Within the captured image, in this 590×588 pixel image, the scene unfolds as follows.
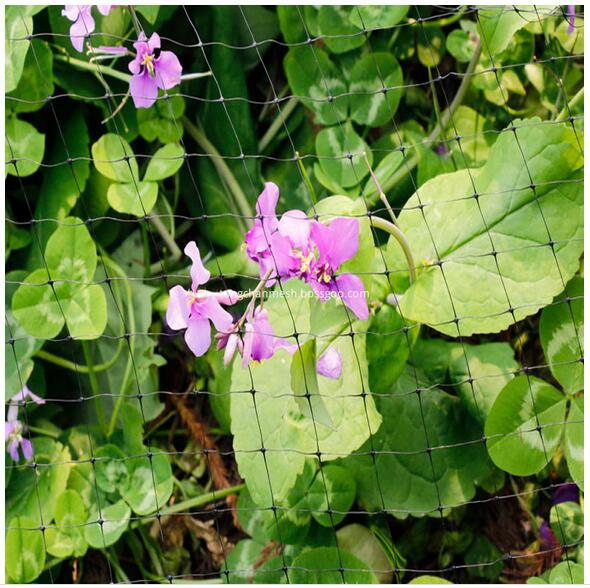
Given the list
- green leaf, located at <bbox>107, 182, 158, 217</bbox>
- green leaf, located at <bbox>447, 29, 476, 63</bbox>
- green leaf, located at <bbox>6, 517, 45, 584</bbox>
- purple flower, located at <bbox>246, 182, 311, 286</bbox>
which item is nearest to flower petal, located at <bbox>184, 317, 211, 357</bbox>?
purple flower, located at <bbox>246, 182, 311, 286</bbox>

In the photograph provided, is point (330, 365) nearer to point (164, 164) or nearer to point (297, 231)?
point (297, 231)

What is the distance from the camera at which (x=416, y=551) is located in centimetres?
131

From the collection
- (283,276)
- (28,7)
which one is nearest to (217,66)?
(28,7)

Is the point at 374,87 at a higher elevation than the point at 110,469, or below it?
higher

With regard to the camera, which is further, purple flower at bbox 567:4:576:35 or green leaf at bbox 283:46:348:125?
green leaf at bbox 283:46:348:125

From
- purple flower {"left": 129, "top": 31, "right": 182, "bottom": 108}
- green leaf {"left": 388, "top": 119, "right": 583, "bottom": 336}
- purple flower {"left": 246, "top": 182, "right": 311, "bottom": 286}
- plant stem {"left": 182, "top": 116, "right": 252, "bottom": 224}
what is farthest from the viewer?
plant stem {"left": 182, "top": 116, "right": 252, "bottom": 224}

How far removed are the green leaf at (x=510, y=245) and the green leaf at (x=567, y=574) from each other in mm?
386

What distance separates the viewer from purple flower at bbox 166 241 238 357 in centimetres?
98

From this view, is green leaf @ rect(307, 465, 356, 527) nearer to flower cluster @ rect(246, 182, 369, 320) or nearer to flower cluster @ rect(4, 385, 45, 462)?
flower cluster @ rect(246, 182, 369, 320)

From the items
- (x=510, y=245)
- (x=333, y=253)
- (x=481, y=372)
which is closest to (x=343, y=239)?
(x=333, y=253)

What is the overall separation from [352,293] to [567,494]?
1.84ft

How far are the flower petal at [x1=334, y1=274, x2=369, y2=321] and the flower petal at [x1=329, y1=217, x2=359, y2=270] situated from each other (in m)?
0.02

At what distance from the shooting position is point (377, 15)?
130cm

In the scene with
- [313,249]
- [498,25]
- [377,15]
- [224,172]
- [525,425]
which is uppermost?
[377,15]
